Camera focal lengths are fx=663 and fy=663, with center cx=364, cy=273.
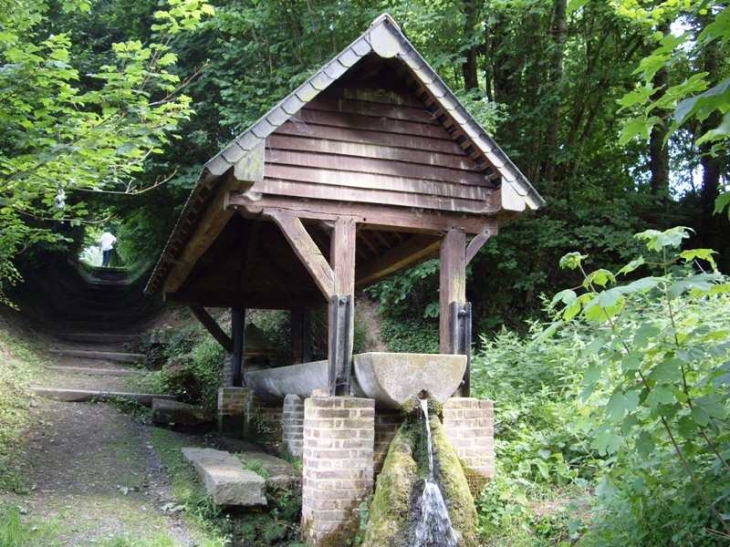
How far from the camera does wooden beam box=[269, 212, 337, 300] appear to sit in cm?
604

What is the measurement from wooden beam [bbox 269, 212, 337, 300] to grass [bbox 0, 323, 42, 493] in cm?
345

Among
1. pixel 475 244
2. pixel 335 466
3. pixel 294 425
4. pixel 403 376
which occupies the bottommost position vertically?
pixel 335 466

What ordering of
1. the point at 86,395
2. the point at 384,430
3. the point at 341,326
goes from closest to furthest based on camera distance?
1. the point at 341,326
2. the point at 384,430
3. the point at 86,395

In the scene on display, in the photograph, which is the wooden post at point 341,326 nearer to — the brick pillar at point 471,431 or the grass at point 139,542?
the brick pillar at point 471,431

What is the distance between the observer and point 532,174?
41.3 feet

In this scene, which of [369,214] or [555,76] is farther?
[555,76]

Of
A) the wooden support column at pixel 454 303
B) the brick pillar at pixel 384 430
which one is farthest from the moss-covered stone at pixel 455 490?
the wooden support column at pixel 454 303

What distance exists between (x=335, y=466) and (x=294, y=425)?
2.53 meters

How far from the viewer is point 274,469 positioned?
271 inches

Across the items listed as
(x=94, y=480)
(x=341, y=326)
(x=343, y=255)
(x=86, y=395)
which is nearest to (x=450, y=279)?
(x=343, y=255)

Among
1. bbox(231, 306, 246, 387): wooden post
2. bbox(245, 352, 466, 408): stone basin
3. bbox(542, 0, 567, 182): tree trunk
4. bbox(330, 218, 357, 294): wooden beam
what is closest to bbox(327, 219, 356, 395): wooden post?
bbox(330, 218, 357, 294): wooden beam

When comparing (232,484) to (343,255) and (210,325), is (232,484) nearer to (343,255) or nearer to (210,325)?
(343,255)

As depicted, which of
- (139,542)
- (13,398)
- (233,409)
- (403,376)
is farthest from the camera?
(233,409)

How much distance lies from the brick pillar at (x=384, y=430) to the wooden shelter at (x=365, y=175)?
1.54ft
